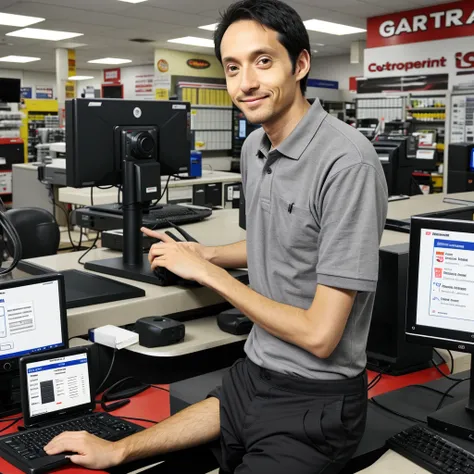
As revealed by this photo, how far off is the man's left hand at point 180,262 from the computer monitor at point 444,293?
0.48m

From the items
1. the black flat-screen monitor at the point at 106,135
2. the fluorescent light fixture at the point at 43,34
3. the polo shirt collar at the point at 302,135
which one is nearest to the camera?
the polo shirt collar at the point at 302,135

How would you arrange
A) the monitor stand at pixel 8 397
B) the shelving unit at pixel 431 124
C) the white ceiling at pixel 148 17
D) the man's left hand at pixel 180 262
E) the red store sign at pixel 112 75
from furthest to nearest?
the red store sign at pixel 112 75
the white ceiling at pixel 148 17
the shelving unit at pixel 431 124
the monitor stand at pixel 8 397
the man's left hand at pixel 180 262

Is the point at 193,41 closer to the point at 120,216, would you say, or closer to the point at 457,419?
the point at 120,216

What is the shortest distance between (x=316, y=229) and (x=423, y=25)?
8018mm

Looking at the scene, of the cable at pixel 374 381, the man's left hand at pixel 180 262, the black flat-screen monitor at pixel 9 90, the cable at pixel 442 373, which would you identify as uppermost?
the black flat-screen monitor at pixel 9 90

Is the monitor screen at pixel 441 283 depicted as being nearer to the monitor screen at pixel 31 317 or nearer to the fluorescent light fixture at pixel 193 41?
the monitor screen at pixel 31 317

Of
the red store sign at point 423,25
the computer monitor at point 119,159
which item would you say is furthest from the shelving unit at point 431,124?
the computer monitor at point 119,159

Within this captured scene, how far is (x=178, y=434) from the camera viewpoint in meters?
1.51

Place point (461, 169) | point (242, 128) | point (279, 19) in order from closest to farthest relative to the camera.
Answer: point (279, 19), point (461, 169), point (242, 128)

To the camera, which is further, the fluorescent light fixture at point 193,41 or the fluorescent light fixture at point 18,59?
the fluorescent light fixture at point 18,59

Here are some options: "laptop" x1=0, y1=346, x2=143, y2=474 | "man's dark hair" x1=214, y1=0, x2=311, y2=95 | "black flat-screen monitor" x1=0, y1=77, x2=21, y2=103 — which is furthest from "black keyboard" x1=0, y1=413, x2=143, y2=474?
"black flat-screen monitor" x1=0, y1=77, x2=21, y2=103

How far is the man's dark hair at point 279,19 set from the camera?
142cm

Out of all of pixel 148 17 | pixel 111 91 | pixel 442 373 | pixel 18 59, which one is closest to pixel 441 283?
pixel 442 373

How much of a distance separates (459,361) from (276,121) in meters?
1.06
